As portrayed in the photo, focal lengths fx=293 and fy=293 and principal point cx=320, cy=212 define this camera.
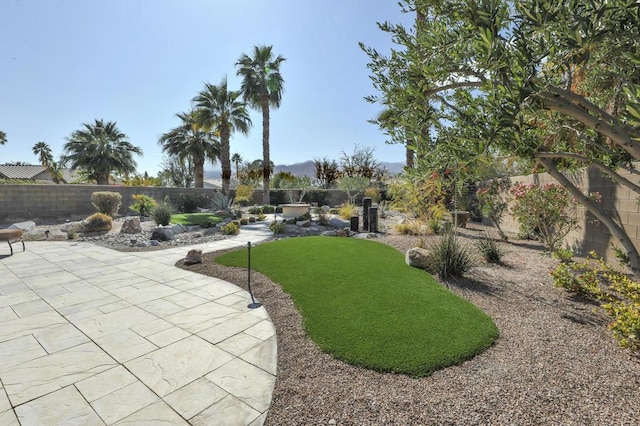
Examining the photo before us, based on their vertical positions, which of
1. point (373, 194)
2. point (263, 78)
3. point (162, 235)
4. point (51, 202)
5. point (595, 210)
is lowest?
point (162, 235)

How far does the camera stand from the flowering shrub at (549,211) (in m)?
6.25

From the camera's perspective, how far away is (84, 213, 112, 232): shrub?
1061 cm

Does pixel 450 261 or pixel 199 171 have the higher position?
pixel 199 171

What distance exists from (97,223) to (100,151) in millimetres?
17284

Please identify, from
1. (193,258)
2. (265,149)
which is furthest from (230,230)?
(265,149)

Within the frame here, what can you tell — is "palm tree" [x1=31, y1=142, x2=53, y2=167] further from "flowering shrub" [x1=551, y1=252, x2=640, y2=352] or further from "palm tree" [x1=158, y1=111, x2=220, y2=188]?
"flowering shrub" [x1=551, y1=252, x2=640, y2=352]

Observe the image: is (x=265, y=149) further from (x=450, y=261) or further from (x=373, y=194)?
(x=450, y=261)

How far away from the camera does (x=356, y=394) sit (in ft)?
7.92

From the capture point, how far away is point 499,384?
8.03 ft

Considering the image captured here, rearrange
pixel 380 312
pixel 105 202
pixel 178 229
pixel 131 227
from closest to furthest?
pixel 380 312 < pixel 131 227 < pixel 178 229 < pixel 105 202

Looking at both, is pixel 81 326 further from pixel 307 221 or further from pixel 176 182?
pixel 176 182

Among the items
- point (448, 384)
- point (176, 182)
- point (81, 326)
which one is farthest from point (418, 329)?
point (176, 182)

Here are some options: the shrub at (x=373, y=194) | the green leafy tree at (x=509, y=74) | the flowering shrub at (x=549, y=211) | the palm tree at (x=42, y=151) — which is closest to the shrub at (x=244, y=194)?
the shrub at (x=373, y=194)

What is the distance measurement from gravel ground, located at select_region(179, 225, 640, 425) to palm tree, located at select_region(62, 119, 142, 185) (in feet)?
89.7
